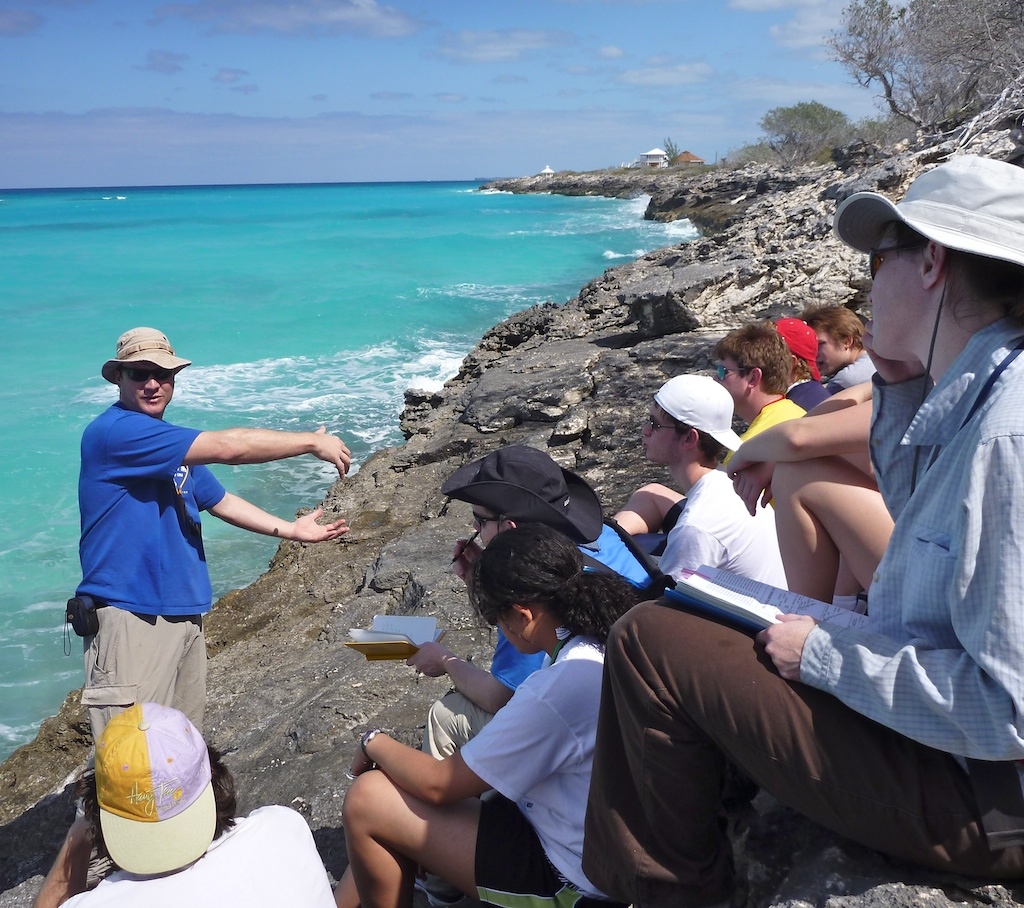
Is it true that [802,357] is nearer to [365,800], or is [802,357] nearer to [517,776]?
[517,776]

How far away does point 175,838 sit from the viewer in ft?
6.18

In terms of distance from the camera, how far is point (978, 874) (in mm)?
1738

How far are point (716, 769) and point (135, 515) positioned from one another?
8.54ft

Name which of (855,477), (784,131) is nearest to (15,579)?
(855,477)

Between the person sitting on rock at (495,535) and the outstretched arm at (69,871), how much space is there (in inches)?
39.5

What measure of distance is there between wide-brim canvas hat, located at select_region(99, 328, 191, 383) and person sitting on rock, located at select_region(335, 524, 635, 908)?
1.88m

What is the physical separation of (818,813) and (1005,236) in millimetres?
1176

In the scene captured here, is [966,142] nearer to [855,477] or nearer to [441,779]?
[855,477]

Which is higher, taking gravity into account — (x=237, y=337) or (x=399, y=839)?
(x=399, y=839)

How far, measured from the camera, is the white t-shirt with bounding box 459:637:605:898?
7.41 ft

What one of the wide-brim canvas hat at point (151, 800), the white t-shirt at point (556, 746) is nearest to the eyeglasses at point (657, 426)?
the white t-shirt at point (556, 746)

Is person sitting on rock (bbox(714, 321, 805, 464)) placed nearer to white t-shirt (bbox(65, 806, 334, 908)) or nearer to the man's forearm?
the man's forearm

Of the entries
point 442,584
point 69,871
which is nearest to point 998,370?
point 69,871

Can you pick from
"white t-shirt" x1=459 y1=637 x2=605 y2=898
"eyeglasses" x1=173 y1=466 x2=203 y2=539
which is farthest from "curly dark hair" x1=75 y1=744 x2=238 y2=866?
"eyeglasses" x1=173 y1=466 x2=203 y2=539
